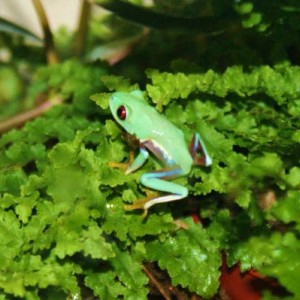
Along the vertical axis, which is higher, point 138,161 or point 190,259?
point 138,161

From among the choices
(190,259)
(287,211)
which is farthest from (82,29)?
(287,211)

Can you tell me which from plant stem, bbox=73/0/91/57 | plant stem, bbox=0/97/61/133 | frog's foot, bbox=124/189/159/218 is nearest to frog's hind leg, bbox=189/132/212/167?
frog's foot, bbox=124/189/159/218

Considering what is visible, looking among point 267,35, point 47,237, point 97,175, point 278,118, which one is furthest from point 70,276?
point 267,35

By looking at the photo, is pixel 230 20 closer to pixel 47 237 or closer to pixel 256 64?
pixel 256 64

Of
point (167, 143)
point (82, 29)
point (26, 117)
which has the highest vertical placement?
point (167, 143)

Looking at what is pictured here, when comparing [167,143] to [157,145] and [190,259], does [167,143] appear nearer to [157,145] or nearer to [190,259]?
[157,145]

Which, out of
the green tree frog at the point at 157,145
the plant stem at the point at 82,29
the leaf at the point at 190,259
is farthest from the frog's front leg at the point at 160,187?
the plant stem at the point at 82,29

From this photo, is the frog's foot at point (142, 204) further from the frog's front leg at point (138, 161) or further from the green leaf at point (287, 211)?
the green leaf at point (287, 211)
